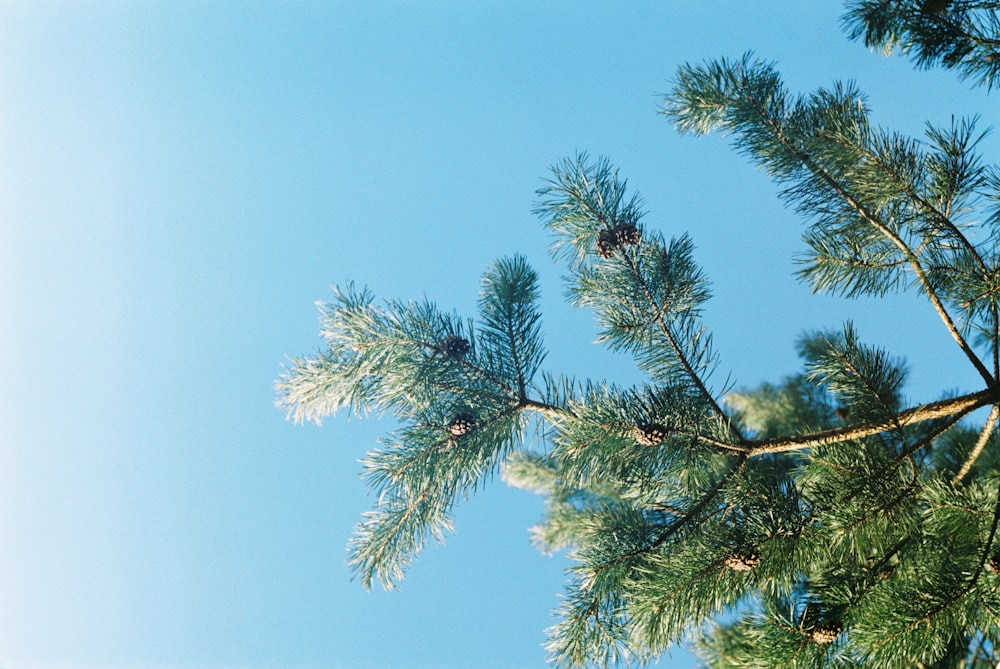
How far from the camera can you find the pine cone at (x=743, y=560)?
0.88 meters

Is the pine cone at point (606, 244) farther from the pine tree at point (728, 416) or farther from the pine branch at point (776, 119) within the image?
the pine branch at point (776, 119)

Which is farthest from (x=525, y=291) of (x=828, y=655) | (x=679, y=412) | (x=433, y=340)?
(x=828, y=655)

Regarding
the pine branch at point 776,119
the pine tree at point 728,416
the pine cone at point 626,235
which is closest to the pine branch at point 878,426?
the pine tree at point 728,416

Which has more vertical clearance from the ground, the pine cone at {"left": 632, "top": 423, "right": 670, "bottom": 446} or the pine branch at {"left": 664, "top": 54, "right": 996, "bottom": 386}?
the pine branch at {"left": 664, "top": 54, "right": 996, "bottom": 386}

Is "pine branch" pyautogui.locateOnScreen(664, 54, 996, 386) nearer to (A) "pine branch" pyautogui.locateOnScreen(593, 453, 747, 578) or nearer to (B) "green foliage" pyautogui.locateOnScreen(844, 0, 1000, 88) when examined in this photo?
(B) "green foliage" pyautogui.locateOnScreen(844, 0, 1000, 88)

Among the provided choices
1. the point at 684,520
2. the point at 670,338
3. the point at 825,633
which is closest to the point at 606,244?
the point at 670,338

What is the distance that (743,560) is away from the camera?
879 mm

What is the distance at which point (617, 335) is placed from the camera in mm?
1046

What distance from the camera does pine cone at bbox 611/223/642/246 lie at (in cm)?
104

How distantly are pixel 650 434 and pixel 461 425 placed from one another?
0.26 meters

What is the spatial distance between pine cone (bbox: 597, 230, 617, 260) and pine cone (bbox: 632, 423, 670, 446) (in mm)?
273

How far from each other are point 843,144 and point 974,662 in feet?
3.38

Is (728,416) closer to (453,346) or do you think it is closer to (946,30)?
(453,346)

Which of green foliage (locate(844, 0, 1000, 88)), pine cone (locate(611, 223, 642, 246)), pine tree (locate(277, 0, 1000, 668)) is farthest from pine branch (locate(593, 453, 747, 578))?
green foliage (locate(844, 0, 1000, 88))
